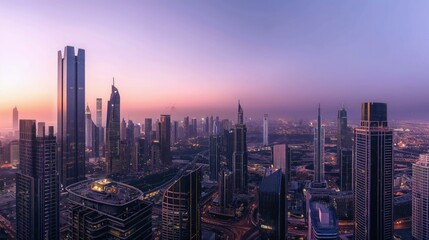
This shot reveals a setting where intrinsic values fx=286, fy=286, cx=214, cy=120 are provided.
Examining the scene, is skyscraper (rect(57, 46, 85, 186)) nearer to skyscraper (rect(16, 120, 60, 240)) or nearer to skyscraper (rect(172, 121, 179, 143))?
skyscraper (rect(16, 120, 60, 240))

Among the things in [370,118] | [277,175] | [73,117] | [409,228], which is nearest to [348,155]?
[409,228]

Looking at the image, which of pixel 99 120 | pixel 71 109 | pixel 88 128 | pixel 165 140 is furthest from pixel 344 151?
pixel 99 120

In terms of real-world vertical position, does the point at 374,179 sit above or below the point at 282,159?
above

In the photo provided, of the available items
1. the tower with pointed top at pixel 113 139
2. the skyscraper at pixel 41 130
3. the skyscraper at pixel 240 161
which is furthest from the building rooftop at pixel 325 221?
the tower with pointed top at pixel 113 139

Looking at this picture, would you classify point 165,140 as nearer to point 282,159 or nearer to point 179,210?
point 282,159

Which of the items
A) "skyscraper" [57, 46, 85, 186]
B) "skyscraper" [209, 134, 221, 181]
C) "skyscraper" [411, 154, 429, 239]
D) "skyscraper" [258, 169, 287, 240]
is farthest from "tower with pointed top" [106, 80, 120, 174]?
"skyscraper" [411, 154, 429, 239]
